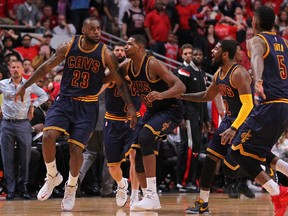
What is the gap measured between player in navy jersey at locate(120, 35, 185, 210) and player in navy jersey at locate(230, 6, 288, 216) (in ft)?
5.27

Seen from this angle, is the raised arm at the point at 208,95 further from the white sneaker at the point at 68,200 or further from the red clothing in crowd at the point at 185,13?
the red clothing in crowd at the point at 185,13

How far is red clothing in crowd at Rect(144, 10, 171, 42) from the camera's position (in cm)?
1792

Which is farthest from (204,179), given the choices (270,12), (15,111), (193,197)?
(15,111)

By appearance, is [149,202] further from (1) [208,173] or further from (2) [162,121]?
(2) [162,121]

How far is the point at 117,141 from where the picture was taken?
10.4 metres

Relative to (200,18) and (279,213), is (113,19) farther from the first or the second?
(279,213)

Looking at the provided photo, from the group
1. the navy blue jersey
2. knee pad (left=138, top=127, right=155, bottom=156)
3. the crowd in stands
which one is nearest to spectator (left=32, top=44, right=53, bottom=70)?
the crowd in stands

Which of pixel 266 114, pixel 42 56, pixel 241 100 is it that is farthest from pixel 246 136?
pixel 42 56

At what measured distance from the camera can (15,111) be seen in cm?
1209

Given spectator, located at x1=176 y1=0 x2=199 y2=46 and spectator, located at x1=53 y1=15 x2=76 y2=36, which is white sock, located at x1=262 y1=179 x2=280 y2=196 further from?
spectator, located at x1=176 y1=0 x2=199 y2=46

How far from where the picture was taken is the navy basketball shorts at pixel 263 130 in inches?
306

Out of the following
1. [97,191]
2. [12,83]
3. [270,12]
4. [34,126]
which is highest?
[270,12]

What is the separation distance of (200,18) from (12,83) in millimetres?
7510

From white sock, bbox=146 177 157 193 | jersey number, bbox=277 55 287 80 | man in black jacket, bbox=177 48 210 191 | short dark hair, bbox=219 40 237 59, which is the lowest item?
man in black jacket, bbox=177 48 210 191
